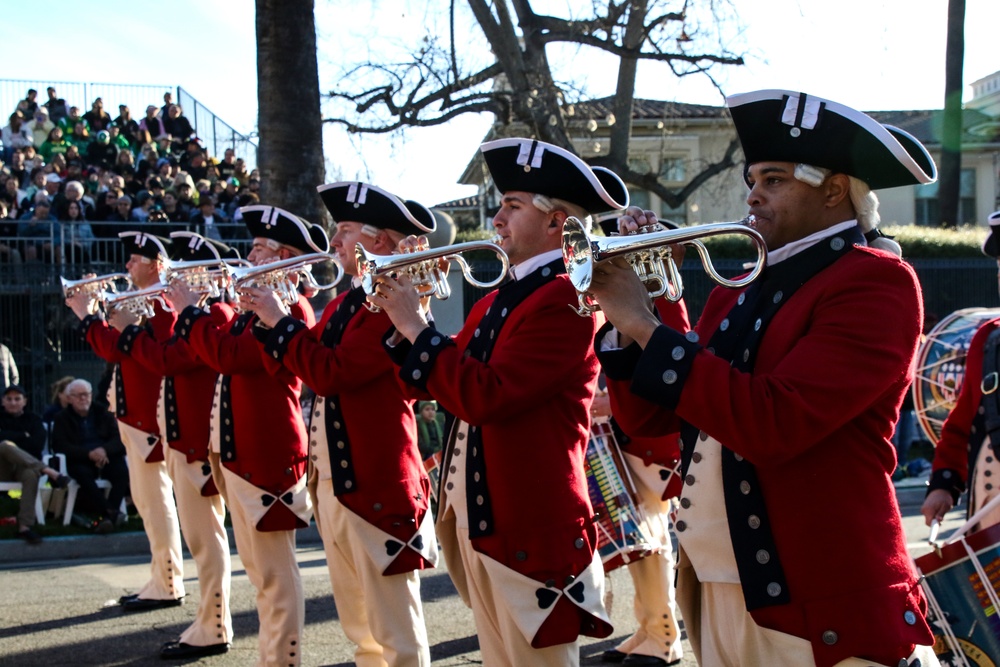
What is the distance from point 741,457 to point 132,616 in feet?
17.2

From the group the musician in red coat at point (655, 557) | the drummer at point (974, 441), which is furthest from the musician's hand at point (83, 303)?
the drummer at point (974, 441)

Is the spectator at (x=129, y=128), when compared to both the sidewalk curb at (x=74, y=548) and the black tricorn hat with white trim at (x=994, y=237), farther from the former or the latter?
the black tricorn hat with white trim at (x=994, y=237)

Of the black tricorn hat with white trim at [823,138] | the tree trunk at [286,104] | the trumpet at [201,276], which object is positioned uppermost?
the tree trunk at [286,104]

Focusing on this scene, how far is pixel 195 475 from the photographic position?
641cm

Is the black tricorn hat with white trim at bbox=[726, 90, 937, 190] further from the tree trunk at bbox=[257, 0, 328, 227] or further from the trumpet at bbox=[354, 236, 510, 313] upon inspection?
the tree trunk at bbox=[257, 0, 328, 227]

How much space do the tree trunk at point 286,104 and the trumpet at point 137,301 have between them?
2959 mm

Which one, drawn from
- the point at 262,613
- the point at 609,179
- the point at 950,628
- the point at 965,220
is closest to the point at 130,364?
the point at 262,613

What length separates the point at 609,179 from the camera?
459cm

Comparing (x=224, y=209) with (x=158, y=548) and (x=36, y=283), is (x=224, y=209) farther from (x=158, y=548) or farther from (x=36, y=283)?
(x=158, y=548)

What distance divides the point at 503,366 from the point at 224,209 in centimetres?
1394

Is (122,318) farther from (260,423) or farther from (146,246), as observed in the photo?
(260,423)

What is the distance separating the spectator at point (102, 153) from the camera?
59.5ft

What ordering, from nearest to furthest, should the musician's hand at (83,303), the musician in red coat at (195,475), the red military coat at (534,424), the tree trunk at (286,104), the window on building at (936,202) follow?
1. the red military coat at (534,424)
2. the musician in red coat at (195,475)
3. the musician's hand at (83,303)
4. the tree trunk at (286,104)
5. the window on building at (936,202)

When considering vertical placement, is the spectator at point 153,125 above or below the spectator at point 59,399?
above
